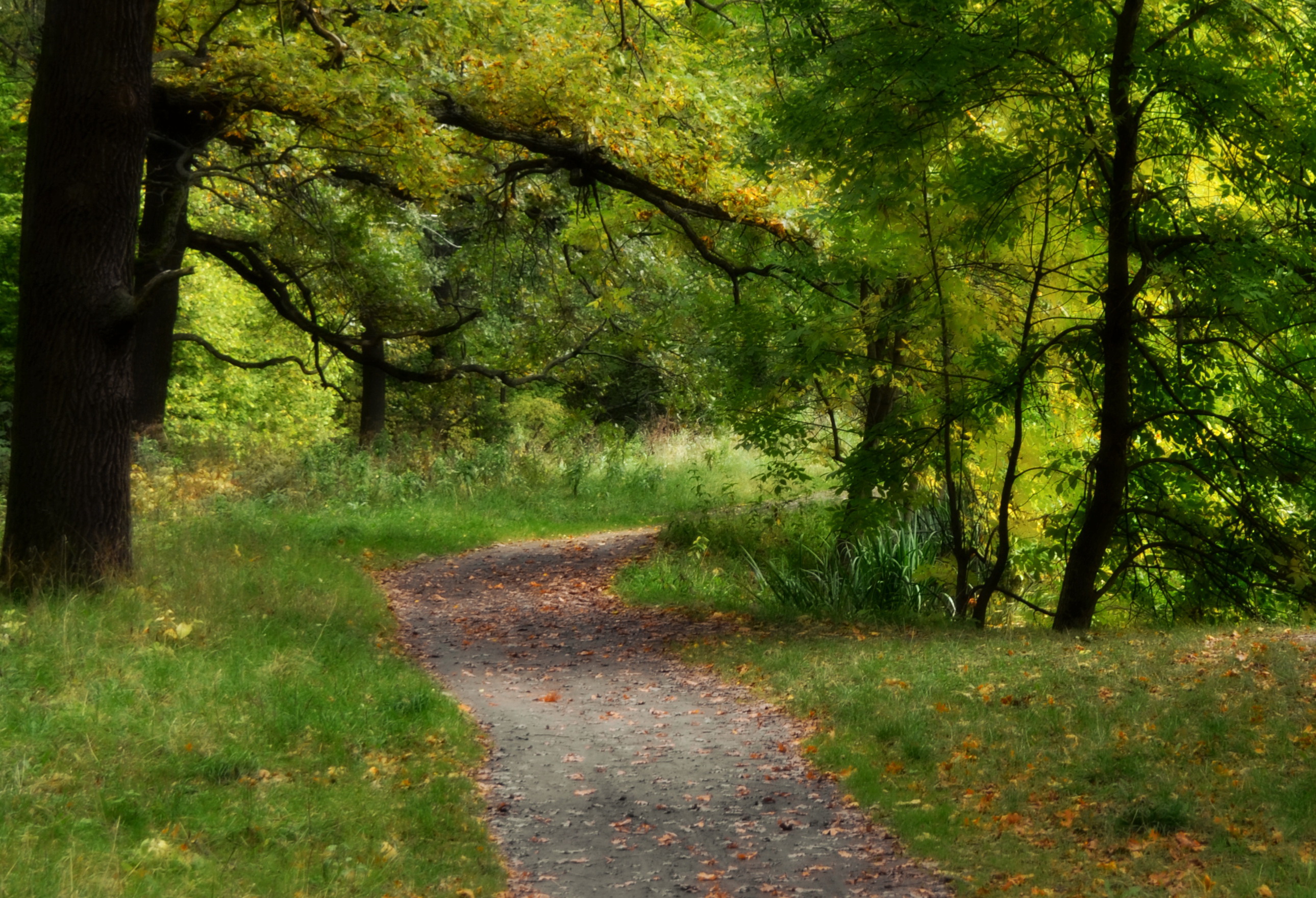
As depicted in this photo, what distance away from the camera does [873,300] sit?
11.4 m

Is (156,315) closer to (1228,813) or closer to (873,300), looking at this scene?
(873,300)

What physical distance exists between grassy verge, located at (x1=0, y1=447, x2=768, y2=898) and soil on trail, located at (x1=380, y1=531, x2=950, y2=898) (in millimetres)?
370

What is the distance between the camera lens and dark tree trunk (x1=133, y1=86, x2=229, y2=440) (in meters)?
12.0

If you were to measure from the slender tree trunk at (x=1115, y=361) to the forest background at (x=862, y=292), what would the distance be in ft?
0.11

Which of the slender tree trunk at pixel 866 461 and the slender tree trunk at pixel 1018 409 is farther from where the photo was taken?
the slender tree trunk at pixel 866 461

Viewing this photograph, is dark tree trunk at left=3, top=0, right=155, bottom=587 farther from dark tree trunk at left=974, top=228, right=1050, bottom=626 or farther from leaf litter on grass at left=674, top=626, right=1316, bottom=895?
dark tree trunk at left=974, top=228, right=1050, bottom=626

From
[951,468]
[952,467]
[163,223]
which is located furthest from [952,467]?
[163,223]

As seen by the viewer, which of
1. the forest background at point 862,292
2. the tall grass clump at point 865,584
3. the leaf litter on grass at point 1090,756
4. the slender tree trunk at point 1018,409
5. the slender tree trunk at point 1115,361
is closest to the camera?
the leaf litter on grass at point 1090,756

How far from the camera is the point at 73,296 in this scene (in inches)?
329

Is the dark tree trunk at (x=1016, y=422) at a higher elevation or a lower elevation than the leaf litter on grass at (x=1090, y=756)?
higher

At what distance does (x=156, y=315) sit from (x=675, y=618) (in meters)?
8.72

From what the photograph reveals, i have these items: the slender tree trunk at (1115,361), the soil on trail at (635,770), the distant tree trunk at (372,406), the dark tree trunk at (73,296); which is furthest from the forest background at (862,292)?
the distant tree trunk at (372,406)

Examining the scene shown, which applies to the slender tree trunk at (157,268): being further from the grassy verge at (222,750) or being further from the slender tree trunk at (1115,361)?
the slender tree trunk at (1115,361)

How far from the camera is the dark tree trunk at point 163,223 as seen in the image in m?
12.0
